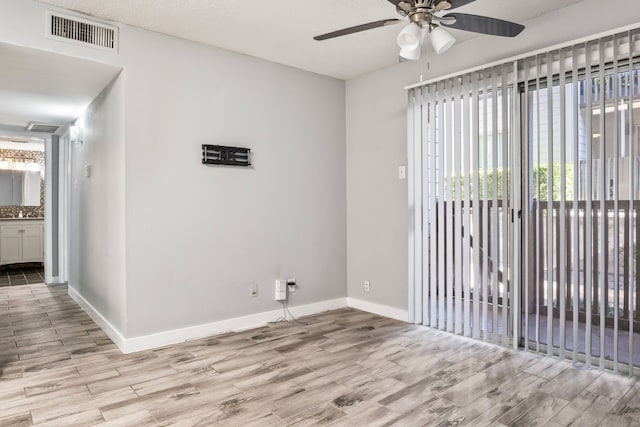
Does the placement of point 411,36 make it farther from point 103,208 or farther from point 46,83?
point 46,83

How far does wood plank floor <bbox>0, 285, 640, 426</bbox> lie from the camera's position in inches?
86.4

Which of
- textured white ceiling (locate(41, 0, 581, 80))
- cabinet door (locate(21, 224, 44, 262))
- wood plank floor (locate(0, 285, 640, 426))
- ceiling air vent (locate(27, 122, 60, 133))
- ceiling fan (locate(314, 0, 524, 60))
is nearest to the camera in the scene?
ceiling fan (locate(314, 0, 524, 60))

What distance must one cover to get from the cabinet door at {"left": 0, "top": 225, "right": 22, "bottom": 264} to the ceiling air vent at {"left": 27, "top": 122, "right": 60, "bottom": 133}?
253cm

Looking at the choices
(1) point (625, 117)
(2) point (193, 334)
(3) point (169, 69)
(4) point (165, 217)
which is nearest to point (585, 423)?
(1) point (625, 117)

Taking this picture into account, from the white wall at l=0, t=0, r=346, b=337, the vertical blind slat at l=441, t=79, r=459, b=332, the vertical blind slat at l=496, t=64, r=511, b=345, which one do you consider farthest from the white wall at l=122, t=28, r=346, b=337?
the vertical blind slat at l=496, t=64, r=511, b=345

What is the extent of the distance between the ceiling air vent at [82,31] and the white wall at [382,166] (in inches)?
94.0

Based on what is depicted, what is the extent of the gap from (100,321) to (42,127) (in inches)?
127

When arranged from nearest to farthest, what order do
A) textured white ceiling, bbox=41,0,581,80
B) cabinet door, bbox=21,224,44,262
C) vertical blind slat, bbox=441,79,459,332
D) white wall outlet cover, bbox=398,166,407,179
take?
1. textured white ceiling, bbox=41,0,581,80
2. vertical blind slat, bbox=441,79,459,332
3. white wall outlet cover, bbox=398,166,407,179
4. cabinet door, bbox=21,224,44,262

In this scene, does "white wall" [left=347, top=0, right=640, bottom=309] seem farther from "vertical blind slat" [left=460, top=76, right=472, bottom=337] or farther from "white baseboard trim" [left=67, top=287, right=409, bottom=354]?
"vertical blind slat" [left=460, top=76, right=472, bottom=337]

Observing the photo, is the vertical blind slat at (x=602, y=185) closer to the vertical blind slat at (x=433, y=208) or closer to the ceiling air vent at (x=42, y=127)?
the vertical blind slat at (x=433, y=208)

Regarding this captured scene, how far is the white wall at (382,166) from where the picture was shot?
145 inches

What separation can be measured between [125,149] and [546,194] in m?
3.12

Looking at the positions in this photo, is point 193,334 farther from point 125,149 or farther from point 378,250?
point 378,250

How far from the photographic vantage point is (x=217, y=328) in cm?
363
